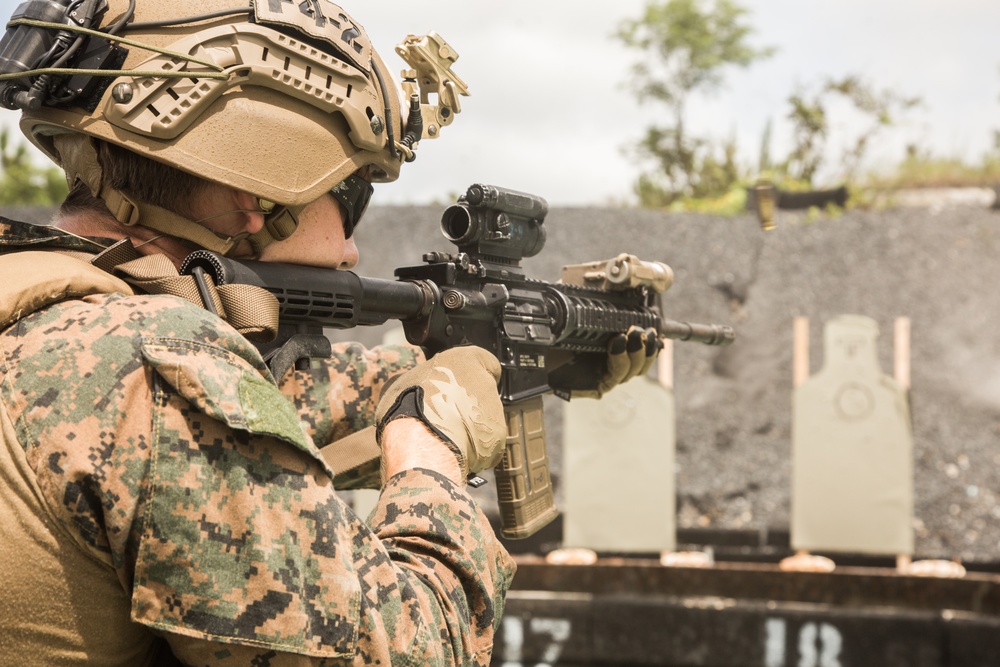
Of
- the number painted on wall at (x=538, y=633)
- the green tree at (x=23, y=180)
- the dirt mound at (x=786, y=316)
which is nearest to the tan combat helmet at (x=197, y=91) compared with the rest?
the number painted on wall at (x=538, y=633)

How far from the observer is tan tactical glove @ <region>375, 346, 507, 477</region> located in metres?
1.78

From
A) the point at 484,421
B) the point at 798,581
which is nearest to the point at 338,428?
the point at 484,421

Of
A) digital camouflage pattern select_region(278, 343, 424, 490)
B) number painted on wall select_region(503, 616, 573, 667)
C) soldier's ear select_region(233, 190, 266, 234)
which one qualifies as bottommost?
number painted on wall select_region(503, 616, 573, 667)

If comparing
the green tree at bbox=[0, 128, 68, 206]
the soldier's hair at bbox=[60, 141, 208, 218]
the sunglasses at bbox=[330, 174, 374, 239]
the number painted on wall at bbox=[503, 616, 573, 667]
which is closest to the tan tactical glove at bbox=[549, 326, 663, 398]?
the sunglasses at bbox=[330, 174, 374, 239]

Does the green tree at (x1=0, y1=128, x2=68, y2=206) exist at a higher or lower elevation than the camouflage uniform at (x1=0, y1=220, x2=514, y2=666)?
higher

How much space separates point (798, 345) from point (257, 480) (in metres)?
6.51

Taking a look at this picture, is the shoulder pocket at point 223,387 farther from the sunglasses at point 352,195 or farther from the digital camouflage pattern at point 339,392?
the digital camouflage pattern at point 339,392

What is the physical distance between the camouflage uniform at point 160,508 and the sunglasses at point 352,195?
53cm

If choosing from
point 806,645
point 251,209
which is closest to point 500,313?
point 251,209

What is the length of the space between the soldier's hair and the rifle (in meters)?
0.21

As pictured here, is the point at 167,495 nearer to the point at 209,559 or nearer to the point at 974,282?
the point at 209,559

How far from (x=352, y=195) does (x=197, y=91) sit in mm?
385

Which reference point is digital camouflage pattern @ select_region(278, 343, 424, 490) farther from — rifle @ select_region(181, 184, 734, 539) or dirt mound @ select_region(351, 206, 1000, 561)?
dirt mound @ select_region(351, 206, 1000, 561)

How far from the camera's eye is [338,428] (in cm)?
233
